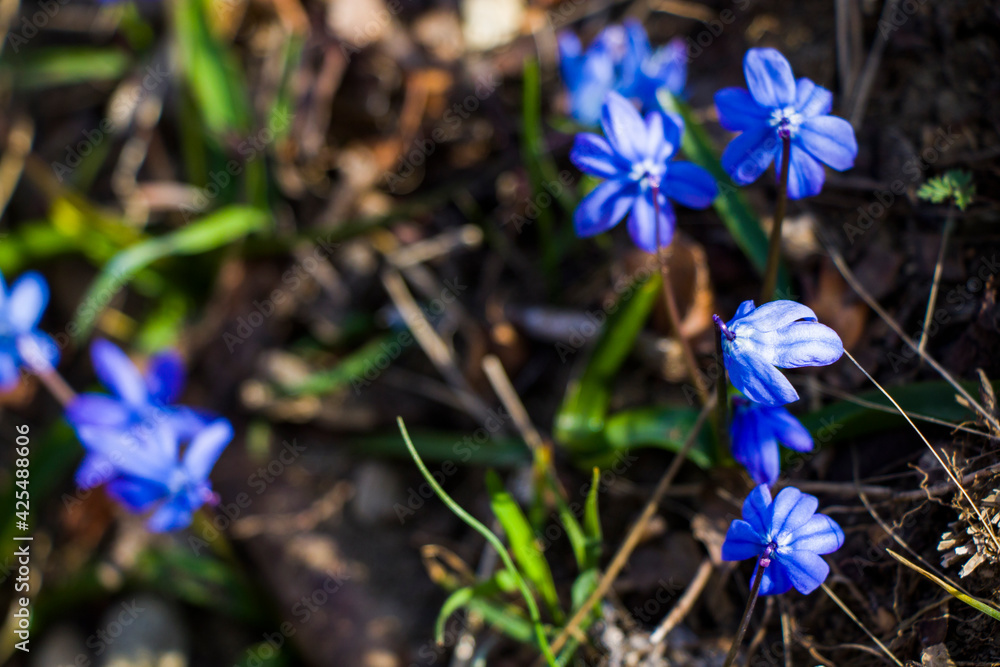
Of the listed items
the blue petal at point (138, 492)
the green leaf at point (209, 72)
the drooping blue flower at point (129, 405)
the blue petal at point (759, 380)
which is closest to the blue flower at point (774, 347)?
the blue petal at point (759, 380)

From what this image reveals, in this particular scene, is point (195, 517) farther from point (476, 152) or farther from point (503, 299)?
point (476, 152)

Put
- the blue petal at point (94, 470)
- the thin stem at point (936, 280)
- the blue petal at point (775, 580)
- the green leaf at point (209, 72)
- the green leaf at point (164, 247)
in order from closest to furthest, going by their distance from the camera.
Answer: the blue petal at point (775, 580), the thin stem at point (936, 280), the blue petal at point (94, 470), the green leaf at point (164, 247), the green leaf at point (209, 72)

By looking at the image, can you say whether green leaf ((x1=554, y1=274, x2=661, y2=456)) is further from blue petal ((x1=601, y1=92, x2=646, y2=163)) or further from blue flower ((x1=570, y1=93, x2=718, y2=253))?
blue petal ((x1=601, y1=92, x2=646, y2=163))

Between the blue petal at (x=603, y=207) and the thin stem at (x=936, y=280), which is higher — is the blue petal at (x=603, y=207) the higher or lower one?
the higher one

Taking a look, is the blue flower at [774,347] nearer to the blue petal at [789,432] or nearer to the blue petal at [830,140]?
the blue petal at [789,432]

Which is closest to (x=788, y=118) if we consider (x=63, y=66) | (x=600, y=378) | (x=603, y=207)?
(x=603, y=207)

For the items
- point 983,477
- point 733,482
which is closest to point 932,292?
point 983,477

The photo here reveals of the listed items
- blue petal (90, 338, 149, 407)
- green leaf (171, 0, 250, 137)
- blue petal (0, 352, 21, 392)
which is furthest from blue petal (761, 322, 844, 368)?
green leaf (171, 0, 250, 137)
